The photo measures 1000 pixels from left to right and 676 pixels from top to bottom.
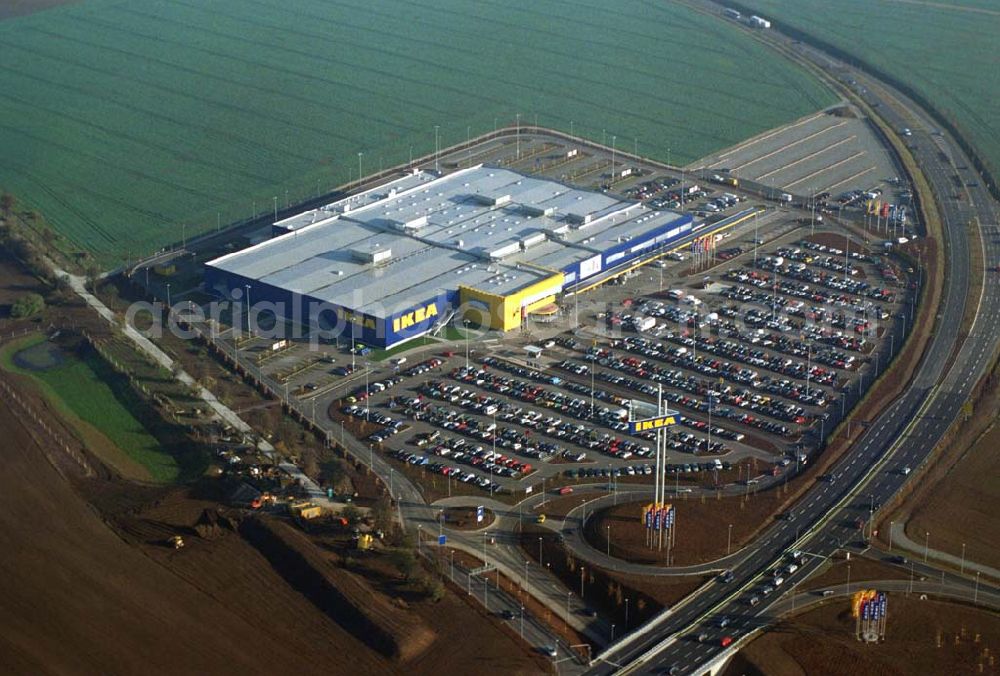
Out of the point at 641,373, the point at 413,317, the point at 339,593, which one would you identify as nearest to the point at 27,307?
the point at 413,317

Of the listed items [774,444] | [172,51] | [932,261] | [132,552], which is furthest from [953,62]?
[132,552]

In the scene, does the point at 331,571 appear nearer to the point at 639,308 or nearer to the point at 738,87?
the point at 639,308

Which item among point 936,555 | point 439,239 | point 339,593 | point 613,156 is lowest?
point 339,593

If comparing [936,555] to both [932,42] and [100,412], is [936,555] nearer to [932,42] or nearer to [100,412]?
[100,412]

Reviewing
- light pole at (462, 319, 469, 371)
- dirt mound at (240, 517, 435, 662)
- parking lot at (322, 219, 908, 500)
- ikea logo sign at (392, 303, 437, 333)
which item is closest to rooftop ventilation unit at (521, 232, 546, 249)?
parking lot at (322, 219, 908, 500)

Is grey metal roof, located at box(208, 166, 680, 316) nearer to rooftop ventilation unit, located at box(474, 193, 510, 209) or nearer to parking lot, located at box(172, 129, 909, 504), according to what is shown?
rooftop ventilation unit, located at box(474, 193, 510, 209)

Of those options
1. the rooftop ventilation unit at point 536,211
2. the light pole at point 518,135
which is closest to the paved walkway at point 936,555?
the rooftop ventilation unit at point 536,211
